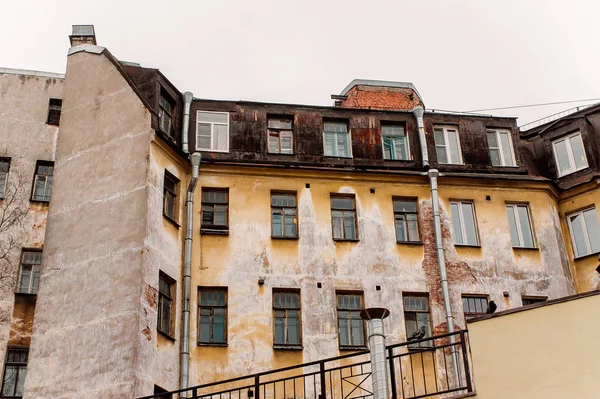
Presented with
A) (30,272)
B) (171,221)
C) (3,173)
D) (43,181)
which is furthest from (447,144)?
(3,173)

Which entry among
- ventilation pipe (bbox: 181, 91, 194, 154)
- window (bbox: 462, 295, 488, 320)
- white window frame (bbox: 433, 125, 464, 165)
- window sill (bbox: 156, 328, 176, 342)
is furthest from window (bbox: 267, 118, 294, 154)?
window sill (bbox: 156, 328, 176, 342)

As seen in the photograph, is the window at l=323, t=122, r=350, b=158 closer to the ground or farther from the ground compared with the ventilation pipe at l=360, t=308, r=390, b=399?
farther from the ground

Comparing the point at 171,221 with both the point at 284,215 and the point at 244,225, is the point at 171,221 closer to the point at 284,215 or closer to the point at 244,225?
the point at 244,225

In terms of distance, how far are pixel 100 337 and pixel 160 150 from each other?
19.7 feet

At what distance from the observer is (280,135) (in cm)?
2892

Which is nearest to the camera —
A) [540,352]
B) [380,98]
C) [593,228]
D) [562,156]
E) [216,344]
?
[540,352]

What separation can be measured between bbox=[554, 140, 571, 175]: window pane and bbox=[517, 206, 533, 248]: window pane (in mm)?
2607

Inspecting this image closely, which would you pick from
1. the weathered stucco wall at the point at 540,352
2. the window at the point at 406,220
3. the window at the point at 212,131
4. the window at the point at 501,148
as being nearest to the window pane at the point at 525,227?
the window at the point at 501,148

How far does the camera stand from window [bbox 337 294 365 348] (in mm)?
25281

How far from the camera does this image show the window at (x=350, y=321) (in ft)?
82.9

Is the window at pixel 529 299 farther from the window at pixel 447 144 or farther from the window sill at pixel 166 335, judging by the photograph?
the window sill at pixel 166 335

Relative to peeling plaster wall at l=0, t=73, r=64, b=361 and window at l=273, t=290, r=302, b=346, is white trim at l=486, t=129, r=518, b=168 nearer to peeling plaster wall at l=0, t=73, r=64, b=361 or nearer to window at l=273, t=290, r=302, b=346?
window at l=273, t=290, r=302, b=346

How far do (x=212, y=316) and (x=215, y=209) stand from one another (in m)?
3.52

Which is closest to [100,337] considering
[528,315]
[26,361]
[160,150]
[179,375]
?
[179,375]
